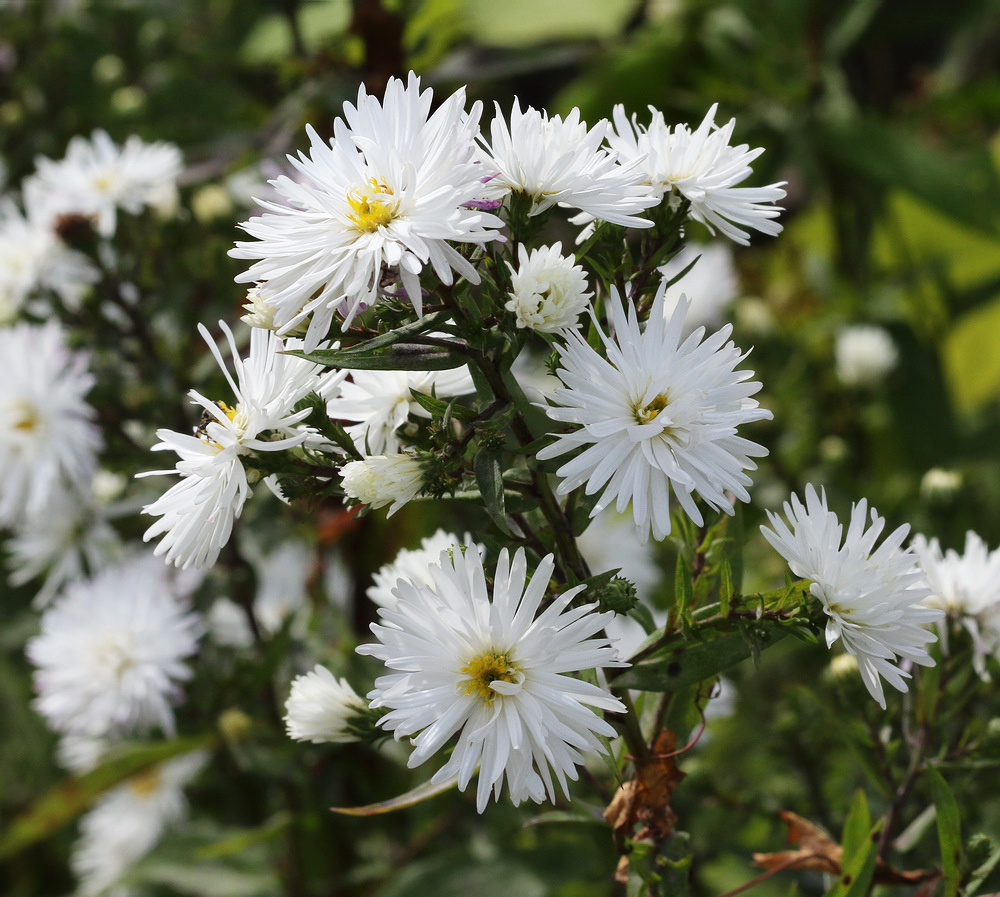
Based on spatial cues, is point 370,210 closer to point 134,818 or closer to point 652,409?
point 652,409

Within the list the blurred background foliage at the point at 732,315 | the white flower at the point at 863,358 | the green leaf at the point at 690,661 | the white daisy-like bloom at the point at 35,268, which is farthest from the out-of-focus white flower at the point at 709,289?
the green leaf at the point at 690,661

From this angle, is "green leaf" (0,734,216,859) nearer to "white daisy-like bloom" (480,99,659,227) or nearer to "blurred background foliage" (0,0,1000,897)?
"blurred background foliage" (0,0,1000,897)

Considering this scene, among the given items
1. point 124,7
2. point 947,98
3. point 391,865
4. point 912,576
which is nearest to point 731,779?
point 391,865

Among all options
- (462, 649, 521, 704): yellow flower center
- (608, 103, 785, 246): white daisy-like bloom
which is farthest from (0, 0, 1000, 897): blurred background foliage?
(608, 103, 785, 246): white daisy-like bloom

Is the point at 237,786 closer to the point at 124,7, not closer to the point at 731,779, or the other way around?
the point at 731,779

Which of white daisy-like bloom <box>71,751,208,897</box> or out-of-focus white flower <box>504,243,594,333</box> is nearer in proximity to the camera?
out-of-focus white flower <box>504,243,594,333</box>

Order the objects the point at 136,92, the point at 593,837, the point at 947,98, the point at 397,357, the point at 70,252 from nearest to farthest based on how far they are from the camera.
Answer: the point at 397,357 < the point at 593,837 < the point at 70,252 < the point at 136,92 < the point at 947,98

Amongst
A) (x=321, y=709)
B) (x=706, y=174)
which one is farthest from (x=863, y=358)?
(x=321, y=709)
